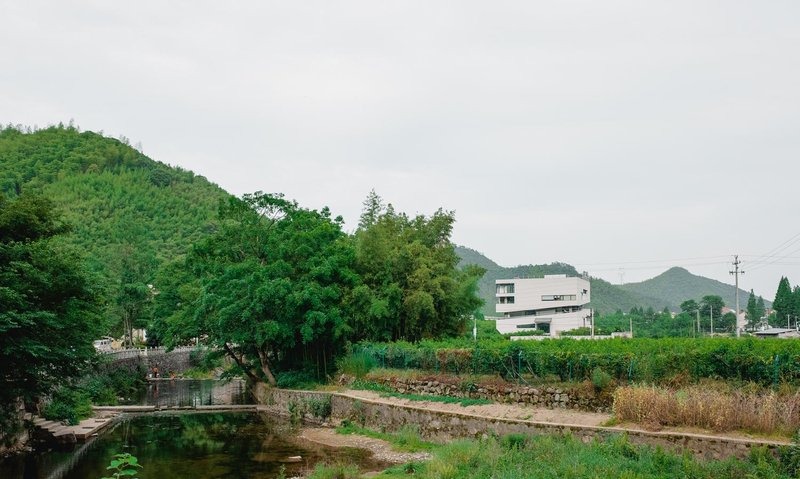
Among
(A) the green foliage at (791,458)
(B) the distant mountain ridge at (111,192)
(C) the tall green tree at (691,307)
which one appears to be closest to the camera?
(A) the green foliage at (791,458)

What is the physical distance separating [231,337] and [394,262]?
409 inches

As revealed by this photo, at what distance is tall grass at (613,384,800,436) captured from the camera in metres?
17.1

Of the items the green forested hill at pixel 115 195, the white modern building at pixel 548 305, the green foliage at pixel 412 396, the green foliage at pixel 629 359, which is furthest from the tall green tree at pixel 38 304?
the white modern building at pixel 548 305

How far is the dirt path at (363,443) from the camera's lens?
2269cm

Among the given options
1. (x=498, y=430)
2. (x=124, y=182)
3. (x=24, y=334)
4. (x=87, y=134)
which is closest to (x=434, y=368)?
(x=498, y=430)

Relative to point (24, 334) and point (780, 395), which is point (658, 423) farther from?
point (24, 334)

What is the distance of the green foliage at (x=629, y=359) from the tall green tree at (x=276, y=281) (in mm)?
7616

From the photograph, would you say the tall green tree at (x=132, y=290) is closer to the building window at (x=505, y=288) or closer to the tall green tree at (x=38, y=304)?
the tall green tree at (x=38, y=304)

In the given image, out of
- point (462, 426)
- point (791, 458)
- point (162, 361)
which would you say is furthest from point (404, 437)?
point (162, 361)

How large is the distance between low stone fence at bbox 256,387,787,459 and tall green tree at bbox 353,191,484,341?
587cm

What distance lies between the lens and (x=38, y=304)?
808 inches

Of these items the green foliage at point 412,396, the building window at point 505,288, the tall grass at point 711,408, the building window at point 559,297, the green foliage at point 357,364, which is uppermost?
the building window at point 505,288

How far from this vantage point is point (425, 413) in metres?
25.7

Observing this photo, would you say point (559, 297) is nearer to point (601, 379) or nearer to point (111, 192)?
point (111, 192)
